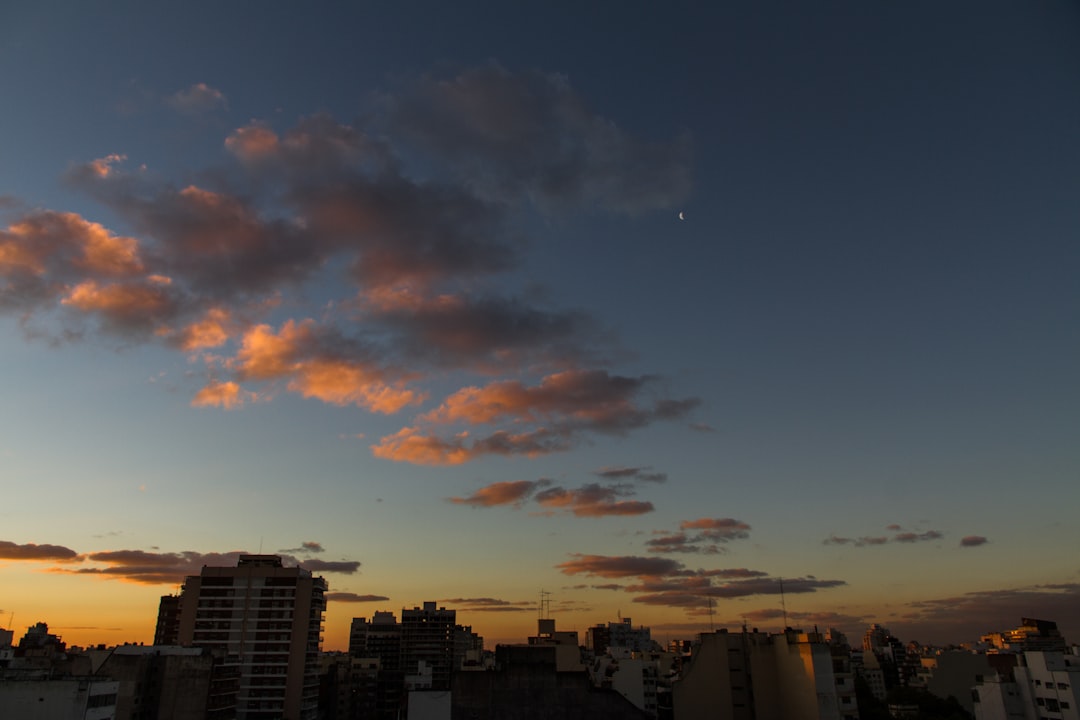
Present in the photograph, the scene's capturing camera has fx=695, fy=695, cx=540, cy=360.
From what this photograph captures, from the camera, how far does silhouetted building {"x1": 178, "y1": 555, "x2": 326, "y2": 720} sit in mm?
107250

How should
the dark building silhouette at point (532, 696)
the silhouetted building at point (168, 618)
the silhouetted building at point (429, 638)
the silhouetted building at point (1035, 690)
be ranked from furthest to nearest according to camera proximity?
the silhouetted building at point (429, 638) → the silhouetted building at point (168, 618) → the silhouetted building at point (1035, 690) → the dark building silhouette at point (532, 696)

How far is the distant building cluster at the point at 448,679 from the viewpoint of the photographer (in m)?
56.0

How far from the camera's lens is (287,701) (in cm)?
10712

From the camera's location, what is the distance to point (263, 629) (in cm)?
11175

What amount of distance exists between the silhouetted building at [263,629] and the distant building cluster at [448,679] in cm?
19

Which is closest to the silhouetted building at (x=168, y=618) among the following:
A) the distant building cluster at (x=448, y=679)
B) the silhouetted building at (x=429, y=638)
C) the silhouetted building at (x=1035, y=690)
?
the distant building cluster at (x=448, y=679)

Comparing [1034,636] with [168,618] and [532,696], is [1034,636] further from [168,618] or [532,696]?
[168,618]

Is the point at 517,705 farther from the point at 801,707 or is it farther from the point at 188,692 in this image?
the point at 188,692

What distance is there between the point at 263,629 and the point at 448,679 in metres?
31.6

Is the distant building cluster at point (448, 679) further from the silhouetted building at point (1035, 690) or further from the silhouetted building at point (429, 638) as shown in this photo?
the silhouetted building at point (429, 638)

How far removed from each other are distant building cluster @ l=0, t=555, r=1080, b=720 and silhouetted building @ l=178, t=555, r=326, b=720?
194 millimetres

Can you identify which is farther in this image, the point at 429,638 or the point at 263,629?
the point at 429,638

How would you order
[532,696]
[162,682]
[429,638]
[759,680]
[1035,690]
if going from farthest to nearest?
1. [429,638]
2. [1035,690]
3. [162,682]
4. [759,680]
5. [532,696]

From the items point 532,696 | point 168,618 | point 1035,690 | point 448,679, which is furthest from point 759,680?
point 168,618
